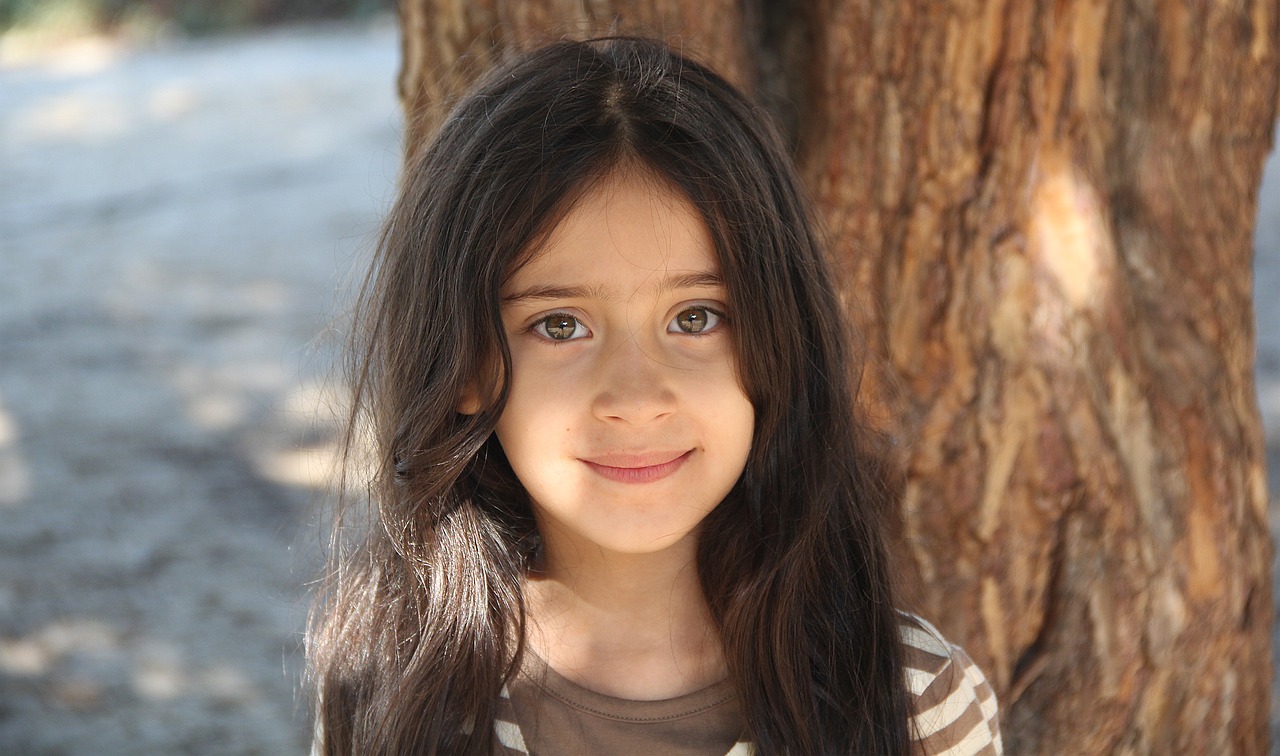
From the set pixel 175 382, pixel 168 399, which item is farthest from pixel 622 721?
pixel 175 382

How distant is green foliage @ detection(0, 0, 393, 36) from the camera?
15000mm

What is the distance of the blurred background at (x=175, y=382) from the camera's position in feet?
11.2

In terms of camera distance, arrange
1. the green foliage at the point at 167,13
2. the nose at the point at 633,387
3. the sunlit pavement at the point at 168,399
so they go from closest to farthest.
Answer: the nose at the point at 633,387
the sunlit pavement at the point at 168,399
the green foliage at the point at 167,13

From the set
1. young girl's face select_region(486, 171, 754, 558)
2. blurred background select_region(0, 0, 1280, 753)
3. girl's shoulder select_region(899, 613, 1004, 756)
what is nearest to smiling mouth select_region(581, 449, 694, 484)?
young girl's face select_region(486, 171, 754, 558)

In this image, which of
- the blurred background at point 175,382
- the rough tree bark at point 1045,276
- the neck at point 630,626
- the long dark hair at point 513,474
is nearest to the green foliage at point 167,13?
the blurred background at point 175,382

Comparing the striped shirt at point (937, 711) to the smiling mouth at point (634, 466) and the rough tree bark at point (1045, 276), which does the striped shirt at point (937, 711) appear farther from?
the rough tree bark at point (1045, 276)

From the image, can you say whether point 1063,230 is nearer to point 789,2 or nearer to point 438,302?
point 789,2

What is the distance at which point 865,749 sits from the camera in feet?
5.01

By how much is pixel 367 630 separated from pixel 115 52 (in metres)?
14.3

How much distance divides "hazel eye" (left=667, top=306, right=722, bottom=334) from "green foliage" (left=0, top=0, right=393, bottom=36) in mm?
14758

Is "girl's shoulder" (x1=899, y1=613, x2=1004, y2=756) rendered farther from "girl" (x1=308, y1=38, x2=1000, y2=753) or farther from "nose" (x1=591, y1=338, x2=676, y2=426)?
"nose" (x1=591, y1=338, x2=676, y2=426)

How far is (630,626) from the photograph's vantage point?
5.16 ft

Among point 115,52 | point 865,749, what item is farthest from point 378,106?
point 865,749

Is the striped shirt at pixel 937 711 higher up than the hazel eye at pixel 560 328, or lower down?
lower down
